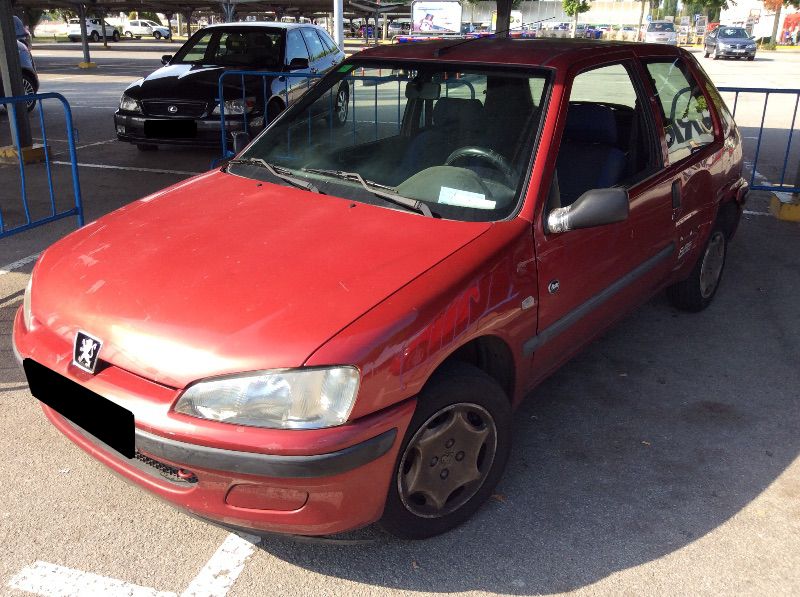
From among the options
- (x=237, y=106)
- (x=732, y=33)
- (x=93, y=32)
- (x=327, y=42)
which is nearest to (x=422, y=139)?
(x=237, y=106)

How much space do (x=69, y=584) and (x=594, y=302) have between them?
2.27 m

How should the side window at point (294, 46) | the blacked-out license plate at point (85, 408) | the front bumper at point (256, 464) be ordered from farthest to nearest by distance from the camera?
the side window at point (294, 46) → the blacked-out license plate at point (85, 408) → the front bumper at point (256, 464)

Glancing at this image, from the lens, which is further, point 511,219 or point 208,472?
point 511,219

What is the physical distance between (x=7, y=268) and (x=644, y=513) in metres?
4.56

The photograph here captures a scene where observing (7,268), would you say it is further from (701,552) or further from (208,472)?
(701,552)

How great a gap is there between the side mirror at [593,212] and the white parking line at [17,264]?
4079 millimetres

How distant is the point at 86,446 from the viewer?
2.38 metres

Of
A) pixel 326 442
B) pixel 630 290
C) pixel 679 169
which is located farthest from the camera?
pixel 679 169

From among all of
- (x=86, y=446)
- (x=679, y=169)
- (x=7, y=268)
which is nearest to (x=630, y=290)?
(x=679, y=169)

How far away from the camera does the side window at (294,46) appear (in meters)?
9.54

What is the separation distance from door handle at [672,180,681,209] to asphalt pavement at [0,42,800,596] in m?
0.89

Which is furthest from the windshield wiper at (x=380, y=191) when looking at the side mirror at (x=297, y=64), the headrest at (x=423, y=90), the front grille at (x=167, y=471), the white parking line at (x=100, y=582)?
the side mirror at (x=297, y=64)

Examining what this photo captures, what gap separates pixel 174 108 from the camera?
27.6 feet

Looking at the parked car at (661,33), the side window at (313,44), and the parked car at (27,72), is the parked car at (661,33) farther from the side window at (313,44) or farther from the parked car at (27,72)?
the parked car at (27,72)
